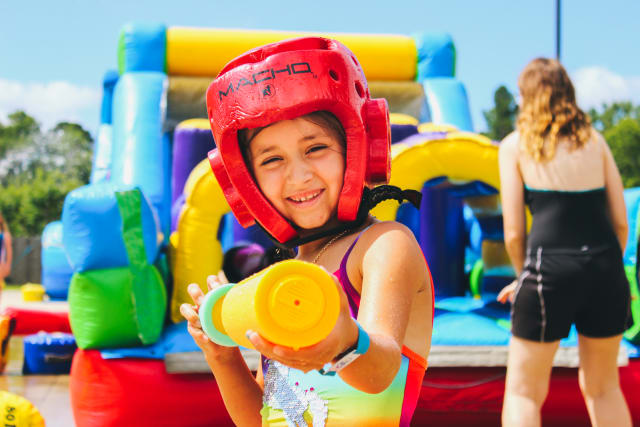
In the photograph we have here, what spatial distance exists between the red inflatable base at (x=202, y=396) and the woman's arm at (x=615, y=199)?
1.08 metres

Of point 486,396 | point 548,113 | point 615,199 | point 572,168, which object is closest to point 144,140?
point 486,396

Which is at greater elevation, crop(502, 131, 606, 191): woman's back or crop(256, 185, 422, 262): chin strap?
crop(256, 185, 422, 262): chin strap

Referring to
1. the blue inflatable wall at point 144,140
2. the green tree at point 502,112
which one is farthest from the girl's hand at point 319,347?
the green tree at point 502,112

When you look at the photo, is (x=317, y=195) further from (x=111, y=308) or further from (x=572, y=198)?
(x=111, y=308)

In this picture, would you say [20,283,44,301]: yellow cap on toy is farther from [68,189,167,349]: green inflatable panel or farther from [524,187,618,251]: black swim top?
[524,187,618,251]: black swim top

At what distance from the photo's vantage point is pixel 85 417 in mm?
3010

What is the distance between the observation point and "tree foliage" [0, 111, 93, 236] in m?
24.2

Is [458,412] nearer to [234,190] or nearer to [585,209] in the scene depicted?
[585,209]

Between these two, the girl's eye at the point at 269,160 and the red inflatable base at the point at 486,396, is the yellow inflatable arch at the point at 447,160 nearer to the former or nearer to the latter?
the red inflatable base at the point at 486,396

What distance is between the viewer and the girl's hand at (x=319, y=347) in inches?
27.0

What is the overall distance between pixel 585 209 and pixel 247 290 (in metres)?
1.89

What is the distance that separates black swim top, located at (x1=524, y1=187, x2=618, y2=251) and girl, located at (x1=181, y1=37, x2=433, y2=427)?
1264mm

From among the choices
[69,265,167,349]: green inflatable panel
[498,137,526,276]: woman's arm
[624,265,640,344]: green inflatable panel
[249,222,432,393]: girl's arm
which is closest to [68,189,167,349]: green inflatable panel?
[69,265,167,349]: green inflatable panel

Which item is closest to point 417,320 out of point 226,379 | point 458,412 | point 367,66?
point 226,379
